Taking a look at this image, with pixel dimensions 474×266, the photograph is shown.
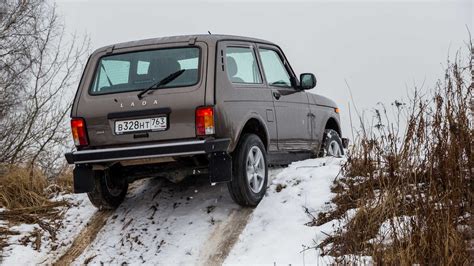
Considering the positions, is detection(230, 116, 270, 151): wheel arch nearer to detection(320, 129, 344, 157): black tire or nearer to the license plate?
the license plate

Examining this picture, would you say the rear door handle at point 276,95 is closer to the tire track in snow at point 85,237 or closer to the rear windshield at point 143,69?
the rear windshield at point 143,69

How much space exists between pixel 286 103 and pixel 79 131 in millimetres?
2546

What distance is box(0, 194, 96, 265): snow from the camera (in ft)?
23.6

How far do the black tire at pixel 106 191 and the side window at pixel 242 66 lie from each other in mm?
1771

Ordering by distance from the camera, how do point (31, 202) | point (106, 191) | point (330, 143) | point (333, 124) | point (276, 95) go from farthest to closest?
point (333, 124) → point (330, 143) → point (31, 202) → point (276, 95) → point (106, 191)

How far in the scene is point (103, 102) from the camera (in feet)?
23.0

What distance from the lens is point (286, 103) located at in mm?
8266

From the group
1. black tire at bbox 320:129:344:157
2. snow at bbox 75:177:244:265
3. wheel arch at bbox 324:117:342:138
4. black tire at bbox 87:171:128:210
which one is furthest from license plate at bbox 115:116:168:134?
wheel arch at bbox 324:117:342:138

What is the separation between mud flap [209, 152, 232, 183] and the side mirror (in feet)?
7.22

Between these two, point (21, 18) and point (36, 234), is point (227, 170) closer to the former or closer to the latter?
point (36, 234)

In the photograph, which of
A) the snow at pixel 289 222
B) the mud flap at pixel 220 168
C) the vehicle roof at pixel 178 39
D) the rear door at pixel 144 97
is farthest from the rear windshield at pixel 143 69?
the snow at pixel 289 222

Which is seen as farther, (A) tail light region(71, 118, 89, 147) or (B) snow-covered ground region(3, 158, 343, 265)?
(A) tail light region(71, 118, 89, 147)

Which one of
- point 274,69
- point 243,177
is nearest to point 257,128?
point 243,177

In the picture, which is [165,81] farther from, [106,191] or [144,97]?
[106,191]
